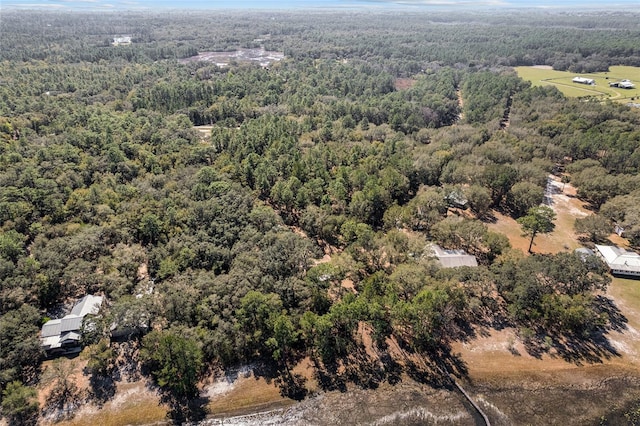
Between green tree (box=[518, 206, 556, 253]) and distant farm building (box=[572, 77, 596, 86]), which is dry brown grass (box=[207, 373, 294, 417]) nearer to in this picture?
green tree (box=[518, 206, 556, 253])

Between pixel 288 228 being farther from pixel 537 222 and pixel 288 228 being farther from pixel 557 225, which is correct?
pixel 557 225

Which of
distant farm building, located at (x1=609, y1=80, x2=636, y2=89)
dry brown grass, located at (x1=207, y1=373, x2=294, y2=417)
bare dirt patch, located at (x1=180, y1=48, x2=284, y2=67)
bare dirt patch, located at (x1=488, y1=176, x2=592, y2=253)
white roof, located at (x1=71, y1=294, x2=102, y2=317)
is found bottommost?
dry brown grass, located at (x1=207, y1=373, x2=294, y2=417)

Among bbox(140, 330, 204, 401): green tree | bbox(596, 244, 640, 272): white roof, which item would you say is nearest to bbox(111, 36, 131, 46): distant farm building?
bbox(140, 330, 204, 401): green tree

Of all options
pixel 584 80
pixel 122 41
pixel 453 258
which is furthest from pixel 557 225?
pixel 122 41

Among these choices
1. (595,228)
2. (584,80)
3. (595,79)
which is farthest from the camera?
(595,79)

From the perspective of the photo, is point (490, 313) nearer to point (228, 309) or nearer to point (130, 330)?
point (228, 309)

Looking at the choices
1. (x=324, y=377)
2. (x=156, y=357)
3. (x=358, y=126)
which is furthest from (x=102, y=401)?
(x=358, y=126)
